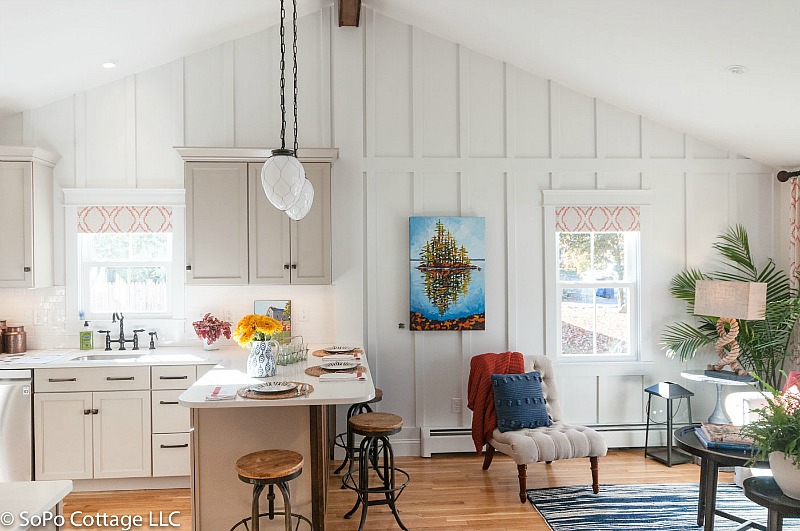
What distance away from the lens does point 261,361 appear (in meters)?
3.51

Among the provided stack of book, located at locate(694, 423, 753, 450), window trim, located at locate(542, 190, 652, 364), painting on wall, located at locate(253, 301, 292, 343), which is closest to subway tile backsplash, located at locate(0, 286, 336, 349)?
painting on wall, located at locate(253, 301, 292, 343)

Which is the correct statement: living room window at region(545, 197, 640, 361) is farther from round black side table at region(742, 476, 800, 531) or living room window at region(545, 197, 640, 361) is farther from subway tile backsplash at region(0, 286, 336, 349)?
round black side table at region(742, 476, 800, 531)

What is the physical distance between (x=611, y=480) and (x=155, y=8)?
4703 millimetres

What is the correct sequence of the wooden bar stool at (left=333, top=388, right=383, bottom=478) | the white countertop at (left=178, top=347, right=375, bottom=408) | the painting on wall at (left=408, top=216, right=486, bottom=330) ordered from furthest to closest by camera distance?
the painting on wall at (left=408, top=216, right=486, bottom=330)
the wooden bar stool at (left=333, top=388, right=383, bottom=478)
the white countertop at (left=178, top=347, right=375, bottom=408)

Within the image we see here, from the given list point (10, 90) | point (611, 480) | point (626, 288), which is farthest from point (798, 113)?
point (10, 90)

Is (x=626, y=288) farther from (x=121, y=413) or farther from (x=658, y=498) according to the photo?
(x=121, y=413)

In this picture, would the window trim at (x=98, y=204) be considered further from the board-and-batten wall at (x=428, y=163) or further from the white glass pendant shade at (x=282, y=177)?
the white glass pendant shade at (x=282, y=177)

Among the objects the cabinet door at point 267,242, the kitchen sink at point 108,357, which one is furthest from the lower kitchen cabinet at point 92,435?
the cabinet door at point 267,242

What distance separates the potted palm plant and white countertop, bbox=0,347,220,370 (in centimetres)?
387

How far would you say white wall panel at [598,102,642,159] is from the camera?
5094 millimetres

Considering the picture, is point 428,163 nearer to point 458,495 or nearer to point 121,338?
point 458,495

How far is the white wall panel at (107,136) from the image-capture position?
479cm

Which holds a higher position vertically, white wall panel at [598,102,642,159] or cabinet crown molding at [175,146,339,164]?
white wall panel at [598,102,642,159]

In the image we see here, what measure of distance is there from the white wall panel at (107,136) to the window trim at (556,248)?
356 centimetres
